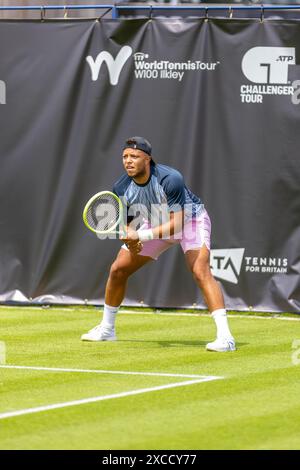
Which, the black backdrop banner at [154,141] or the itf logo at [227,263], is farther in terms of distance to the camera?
the itf logo at [227,263]

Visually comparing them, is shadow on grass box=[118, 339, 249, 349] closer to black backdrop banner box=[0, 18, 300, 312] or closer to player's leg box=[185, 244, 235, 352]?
player's leg box=[185, 244, 235, 352]

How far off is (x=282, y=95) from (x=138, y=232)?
12.9 ft

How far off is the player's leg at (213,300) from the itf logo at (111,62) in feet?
13.9

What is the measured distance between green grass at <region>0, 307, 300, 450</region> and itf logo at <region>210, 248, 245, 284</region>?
3.06ft

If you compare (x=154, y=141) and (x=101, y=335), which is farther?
(x=154, y=141)

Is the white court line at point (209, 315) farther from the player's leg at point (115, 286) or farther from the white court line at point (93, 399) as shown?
the white court line at point (93, 399)

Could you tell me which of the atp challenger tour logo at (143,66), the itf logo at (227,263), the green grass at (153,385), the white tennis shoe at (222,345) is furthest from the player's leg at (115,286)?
the atp challenger tour logo at (143,66)

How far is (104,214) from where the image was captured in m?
10.4

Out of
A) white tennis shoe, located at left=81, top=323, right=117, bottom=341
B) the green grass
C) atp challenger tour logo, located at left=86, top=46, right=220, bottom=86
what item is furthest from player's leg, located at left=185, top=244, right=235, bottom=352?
atp challenger tour logo, located at left=86, top=46, right=220, bottom=86

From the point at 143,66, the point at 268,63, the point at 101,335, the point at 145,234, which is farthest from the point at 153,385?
→ the point at 143,66

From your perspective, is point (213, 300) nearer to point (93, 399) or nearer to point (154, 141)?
point (93, 399)

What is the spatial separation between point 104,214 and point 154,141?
348cm

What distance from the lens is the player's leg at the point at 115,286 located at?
34.5ft

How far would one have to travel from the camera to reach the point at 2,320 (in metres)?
12.7
